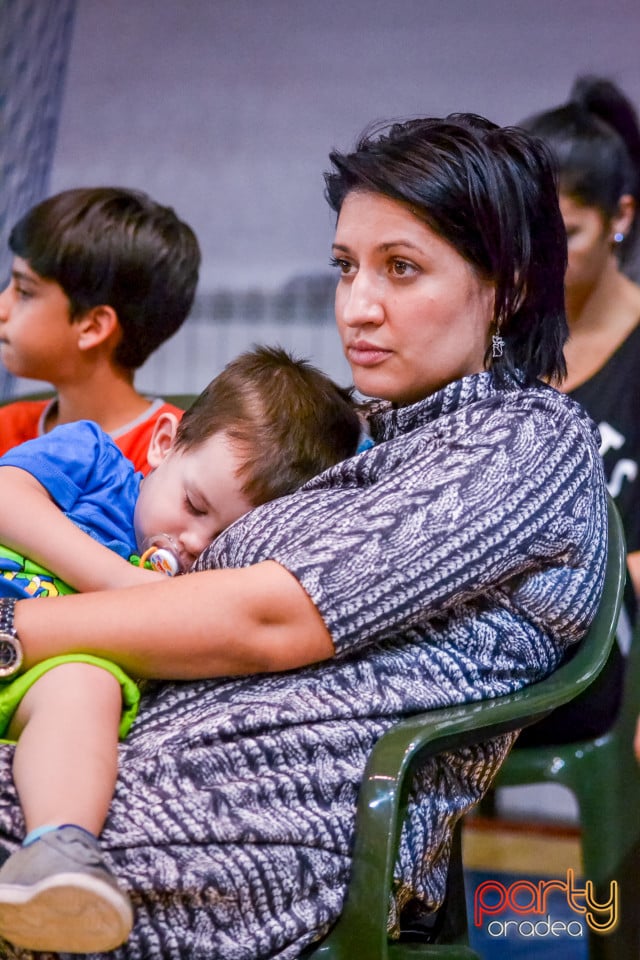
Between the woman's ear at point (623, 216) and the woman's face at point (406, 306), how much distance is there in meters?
1.40

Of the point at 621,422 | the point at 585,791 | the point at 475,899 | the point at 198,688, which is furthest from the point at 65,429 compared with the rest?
the point at 621,422

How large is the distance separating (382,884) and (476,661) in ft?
0.93

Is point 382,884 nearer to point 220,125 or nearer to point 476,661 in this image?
point 476,661

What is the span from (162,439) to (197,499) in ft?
0.76

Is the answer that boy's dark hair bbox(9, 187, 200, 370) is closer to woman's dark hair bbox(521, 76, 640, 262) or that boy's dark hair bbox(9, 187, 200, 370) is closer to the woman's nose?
woman's dark hair bbox(521, 76, 640, 262)

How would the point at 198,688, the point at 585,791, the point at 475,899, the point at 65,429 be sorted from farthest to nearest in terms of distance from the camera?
the point at 475,899
the point at 585,791
the point at 65,429
the point at 198,688

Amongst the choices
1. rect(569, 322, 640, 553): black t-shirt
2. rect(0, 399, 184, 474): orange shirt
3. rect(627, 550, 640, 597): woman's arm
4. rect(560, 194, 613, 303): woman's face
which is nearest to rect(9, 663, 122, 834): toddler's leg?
rect(0, 399, 184, 474): orange shirt

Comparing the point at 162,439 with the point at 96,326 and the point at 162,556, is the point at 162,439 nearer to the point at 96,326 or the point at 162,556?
the point at 162,556

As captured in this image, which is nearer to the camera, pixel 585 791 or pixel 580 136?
pixel 585 791

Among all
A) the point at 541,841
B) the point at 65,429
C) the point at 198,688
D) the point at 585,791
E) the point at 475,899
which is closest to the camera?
the point at 198,688

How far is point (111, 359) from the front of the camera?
2.59 m

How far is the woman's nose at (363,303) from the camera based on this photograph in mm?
1500

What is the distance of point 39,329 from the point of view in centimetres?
255
